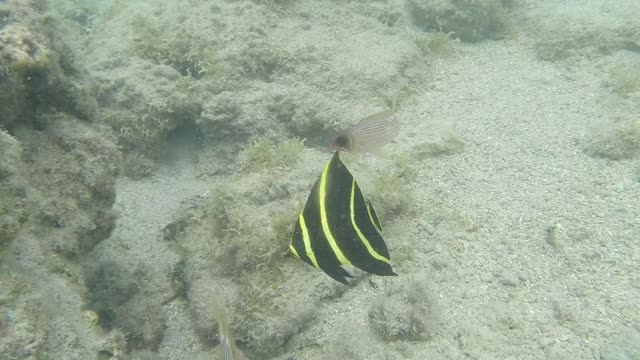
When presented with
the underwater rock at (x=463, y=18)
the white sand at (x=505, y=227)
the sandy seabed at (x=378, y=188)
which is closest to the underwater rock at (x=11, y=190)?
the sandy seabed at (x=378, y=188)

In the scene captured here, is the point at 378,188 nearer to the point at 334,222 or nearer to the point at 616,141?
the point at 334,222

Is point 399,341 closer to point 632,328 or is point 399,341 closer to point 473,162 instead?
point 632,328

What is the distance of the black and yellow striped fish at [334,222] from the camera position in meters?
1.67

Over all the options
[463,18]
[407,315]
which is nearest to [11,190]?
[407,315]

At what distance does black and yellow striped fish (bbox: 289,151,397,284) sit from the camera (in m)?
1.67

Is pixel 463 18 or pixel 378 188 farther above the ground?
pixel 463 18

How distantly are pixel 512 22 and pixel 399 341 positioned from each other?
7.18 metres

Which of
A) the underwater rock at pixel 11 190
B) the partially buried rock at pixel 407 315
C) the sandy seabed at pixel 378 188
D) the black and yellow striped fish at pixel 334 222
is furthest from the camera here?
the sandy seabed at pixel 378 188

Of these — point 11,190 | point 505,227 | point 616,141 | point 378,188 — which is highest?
point 11,190

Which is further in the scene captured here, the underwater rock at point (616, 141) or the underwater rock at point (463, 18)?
the underwater rock at point (463, 18)

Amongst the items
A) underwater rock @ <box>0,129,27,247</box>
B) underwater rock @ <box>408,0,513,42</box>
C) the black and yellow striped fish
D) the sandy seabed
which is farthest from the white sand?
underwater rock @ <box>0,129,27,247</box>

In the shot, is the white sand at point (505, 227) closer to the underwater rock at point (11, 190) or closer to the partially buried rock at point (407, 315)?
the partially buried rock at point (407, 315)

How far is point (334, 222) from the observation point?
66.1 inches

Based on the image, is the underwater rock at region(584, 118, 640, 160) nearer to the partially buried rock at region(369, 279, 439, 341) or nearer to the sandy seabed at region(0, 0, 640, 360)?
the sandy seabed at region(0, 0, 640, 360)
